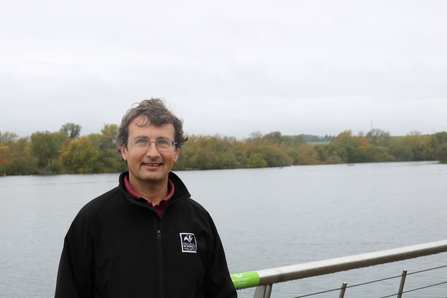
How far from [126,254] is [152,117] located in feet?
2.02

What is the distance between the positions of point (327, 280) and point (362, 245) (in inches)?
516

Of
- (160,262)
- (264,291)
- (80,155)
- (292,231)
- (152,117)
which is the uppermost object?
(80,155)

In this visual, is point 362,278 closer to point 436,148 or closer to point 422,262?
point 422,262

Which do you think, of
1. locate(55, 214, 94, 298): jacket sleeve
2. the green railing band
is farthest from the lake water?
locate(55, 214, 94, 298): jacket sleeve

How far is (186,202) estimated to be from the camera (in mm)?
2172

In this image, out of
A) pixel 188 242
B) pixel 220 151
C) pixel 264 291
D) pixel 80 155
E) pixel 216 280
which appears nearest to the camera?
pixel 188 242

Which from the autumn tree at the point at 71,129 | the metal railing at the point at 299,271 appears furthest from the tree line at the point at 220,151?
the metal railing at the point at 299,271

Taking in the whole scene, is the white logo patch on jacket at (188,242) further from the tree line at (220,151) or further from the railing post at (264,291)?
the tree line at (220,151)

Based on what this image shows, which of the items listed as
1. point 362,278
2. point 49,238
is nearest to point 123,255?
point 362,278

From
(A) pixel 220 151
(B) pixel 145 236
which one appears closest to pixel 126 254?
(B) pixel 145 236

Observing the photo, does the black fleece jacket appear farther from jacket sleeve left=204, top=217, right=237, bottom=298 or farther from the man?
jacket sleeve left=204, top=217, right=237, bottom=298

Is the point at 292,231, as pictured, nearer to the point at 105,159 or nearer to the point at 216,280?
the point at 216,280

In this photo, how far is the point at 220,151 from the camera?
358 ft

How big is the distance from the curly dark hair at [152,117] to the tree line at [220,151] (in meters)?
60.1
